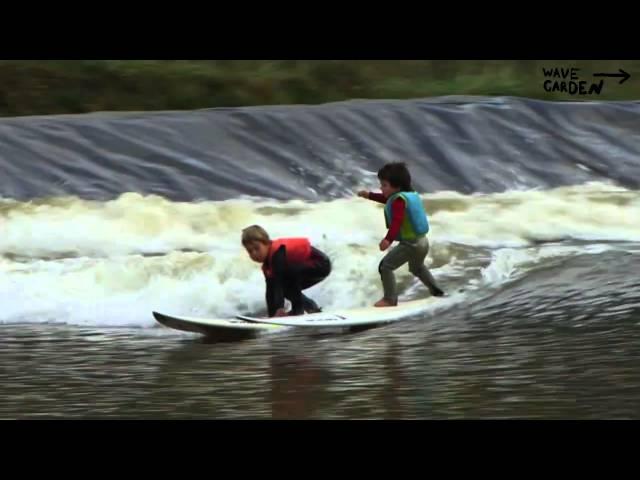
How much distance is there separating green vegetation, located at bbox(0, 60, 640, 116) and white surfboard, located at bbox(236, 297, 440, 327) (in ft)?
18.8

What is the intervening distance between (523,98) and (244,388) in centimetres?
829

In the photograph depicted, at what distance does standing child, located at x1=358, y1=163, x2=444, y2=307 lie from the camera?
10016 mm

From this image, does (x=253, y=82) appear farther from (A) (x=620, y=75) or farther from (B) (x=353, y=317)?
(B) (x=353, y=317)

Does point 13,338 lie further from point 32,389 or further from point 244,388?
point 244,388

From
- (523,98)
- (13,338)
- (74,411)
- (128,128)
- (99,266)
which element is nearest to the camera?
(74,411)

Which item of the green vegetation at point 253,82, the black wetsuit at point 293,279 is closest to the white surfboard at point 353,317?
the black wetsuit at point 293,279

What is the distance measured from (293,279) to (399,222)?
1.01m

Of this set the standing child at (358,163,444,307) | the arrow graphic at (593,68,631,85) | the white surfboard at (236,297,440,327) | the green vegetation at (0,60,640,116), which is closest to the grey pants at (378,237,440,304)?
the standing child at (358,163,444,307)

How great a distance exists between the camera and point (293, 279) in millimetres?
9641

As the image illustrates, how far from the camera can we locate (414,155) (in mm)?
14273

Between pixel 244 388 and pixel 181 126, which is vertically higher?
pixel 181 126

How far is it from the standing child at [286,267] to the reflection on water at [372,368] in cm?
33

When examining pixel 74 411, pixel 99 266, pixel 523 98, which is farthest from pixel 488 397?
pixel 523 98

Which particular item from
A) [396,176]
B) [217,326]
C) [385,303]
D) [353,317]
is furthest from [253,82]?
[217,326]
